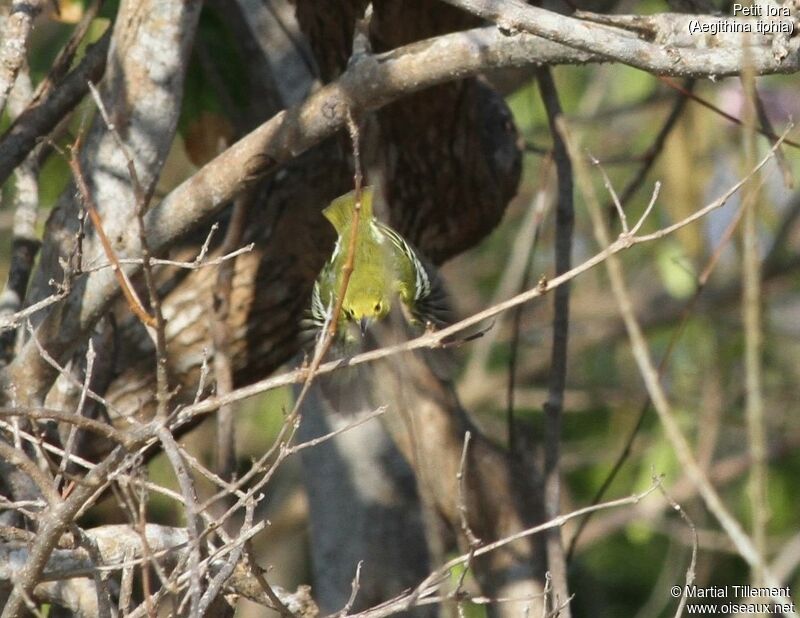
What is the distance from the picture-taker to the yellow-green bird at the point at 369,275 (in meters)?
2.08

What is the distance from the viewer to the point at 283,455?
5.54ft

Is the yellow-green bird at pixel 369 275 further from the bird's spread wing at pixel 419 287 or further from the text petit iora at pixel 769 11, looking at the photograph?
the text petit iora at pixel 769 11

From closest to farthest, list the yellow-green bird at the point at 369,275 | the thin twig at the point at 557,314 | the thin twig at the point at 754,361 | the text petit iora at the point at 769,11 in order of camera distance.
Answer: the thin twig at the point at 754,361
the text petit iora at the point at 769,11
the yellow-green bird at the point at 369,275
the thin twig at the point at 557,314

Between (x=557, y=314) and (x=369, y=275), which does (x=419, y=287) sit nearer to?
(x=369, y=275)

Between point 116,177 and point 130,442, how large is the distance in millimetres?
1062

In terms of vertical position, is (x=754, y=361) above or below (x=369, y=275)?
below

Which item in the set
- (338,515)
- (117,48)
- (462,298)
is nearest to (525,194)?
(462,298)

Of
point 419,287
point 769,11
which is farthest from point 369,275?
point 769,11

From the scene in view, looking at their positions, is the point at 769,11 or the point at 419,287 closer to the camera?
the point at 769,11

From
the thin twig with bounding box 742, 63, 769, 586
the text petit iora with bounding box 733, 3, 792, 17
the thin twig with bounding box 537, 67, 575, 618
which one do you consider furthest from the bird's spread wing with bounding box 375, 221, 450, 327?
the thin twig with bounding box 742, 63, 769, 586

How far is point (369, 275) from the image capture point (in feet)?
6.84

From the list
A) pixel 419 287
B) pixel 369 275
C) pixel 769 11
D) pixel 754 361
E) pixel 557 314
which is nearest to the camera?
pixel 754 361

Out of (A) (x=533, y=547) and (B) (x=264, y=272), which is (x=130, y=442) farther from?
(A) (x=533, y=547)

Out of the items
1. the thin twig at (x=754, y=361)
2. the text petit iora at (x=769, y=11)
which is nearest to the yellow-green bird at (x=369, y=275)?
the text petit iora at (x=769, y=11)
